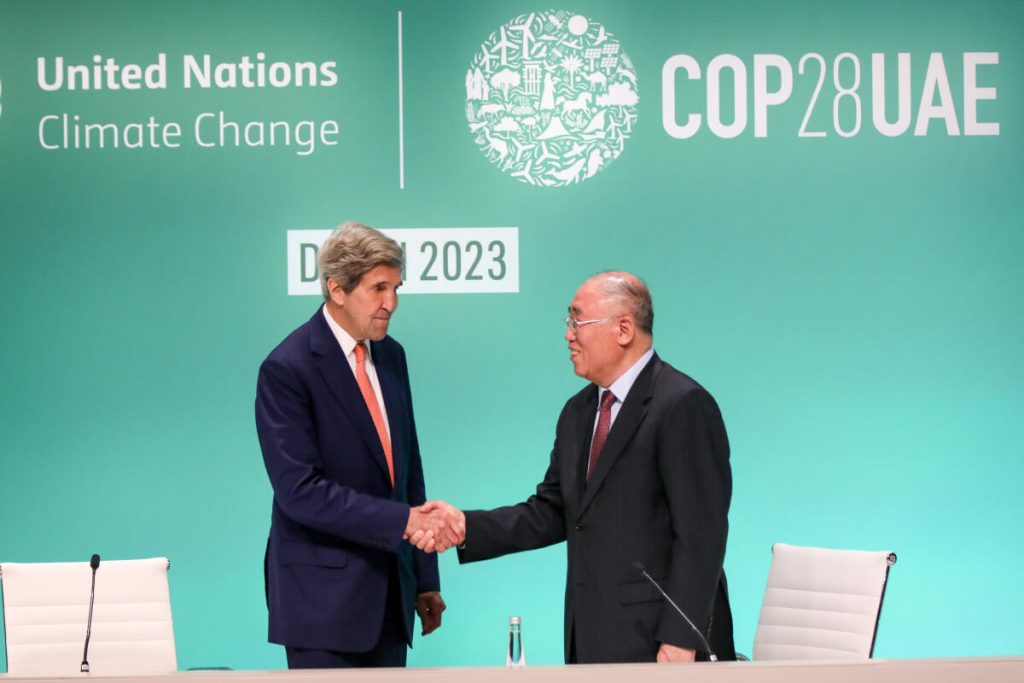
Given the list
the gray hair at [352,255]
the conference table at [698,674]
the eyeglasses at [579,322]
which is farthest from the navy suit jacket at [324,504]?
the conference table at [698,674]

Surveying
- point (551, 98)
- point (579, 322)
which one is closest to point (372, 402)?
point (579, 322)

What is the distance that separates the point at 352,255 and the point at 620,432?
3.00 ft

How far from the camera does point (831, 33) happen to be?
493cm

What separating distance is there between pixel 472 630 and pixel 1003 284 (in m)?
2.71

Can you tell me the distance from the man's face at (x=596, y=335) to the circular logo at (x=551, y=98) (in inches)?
74.9

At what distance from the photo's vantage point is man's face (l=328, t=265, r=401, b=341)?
128 inches

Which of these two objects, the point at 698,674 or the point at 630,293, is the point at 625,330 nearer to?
the point at 630,293

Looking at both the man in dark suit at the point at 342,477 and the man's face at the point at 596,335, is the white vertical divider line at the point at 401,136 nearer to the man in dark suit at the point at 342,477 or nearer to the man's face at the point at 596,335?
the man in dark suit at the point at 342,477

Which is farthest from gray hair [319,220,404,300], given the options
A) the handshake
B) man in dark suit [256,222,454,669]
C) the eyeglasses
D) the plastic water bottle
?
the plastic water bottle

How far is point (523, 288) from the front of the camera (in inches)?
195

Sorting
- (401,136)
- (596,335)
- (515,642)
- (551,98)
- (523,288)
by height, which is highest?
(551,98)

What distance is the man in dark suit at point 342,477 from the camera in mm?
3078

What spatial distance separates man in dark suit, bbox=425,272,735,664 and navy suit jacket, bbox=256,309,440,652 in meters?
0.18

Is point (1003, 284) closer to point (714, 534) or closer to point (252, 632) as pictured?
point (714, 534)
